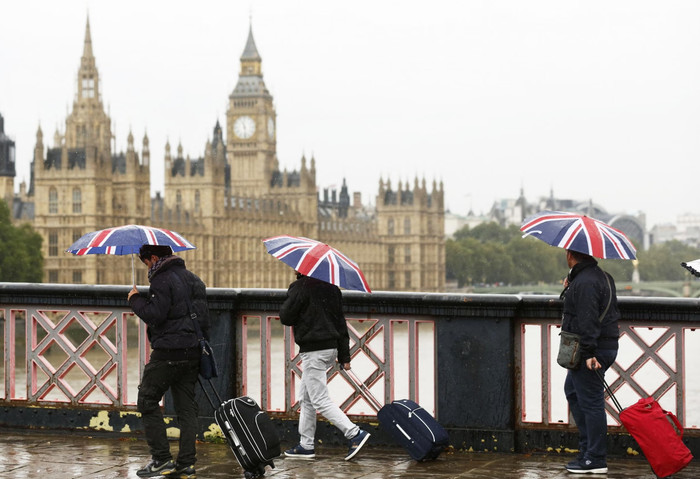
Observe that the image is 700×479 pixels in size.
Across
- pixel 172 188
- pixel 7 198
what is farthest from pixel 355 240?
pixel 7 198

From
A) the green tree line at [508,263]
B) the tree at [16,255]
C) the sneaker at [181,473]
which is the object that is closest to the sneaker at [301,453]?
the sneaker at [181,473]

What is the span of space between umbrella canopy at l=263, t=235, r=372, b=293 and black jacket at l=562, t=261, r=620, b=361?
1148mm

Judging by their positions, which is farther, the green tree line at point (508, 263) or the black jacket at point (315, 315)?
the green tree line at point (508, 263)

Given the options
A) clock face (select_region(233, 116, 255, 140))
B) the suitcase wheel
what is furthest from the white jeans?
clock face (select_region(233, 116, 255, 140))

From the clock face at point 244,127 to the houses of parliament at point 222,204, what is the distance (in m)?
0.10

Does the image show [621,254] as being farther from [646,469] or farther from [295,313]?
[295,313]

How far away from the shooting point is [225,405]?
714cm

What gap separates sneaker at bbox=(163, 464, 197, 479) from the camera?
7039mm

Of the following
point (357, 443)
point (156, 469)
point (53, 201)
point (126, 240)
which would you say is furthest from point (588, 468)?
point (53, 201)

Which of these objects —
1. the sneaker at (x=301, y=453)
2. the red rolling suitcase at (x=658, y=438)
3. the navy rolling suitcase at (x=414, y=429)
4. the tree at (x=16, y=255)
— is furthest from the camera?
the tree at (x=16, y=255)

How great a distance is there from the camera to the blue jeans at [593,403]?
23.3ft

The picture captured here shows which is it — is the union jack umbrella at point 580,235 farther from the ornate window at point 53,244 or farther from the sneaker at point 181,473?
the ornate window at point 53,244

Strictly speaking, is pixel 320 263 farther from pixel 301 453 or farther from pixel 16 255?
pixel 16 255

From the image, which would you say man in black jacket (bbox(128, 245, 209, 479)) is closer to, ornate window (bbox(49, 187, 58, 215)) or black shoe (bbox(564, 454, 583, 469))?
black shoe (bbox(564, 454, 583, 469))
